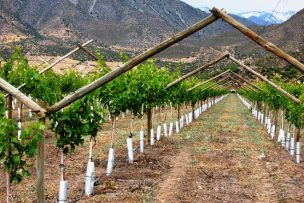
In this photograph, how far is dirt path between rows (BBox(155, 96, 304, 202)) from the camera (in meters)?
14.8

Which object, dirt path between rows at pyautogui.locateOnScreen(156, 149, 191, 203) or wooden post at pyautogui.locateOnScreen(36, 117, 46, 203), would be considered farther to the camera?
dirt path between rows at pyautogui.locateOnScreen(156, 149, 191, 203)

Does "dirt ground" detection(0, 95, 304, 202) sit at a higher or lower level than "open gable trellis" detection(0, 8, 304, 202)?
lower

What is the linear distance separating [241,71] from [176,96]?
7801 centimetres

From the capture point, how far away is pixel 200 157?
21.6m

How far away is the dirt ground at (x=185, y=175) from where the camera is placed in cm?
1452

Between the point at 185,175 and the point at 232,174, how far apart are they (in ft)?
6.42

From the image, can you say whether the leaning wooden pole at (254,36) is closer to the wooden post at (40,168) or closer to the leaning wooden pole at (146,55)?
the leaning wooden pole at (146,55)

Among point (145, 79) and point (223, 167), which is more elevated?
point (145, 79)

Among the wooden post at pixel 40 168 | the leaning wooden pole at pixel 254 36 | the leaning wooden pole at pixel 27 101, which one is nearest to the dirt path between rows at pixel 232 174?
the wooden post at pixel 40 168

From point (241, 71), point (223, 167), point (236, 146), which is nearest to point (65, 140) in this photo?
point (223, 167)

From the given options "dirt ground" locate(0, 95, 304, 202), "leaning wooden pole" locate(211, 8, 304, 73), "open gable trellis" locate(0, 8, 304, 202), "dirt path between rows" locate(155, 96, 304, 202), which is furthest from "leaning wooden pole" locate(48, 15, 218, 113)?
"dirt path between rows" locate(155, 96, 304, 202)

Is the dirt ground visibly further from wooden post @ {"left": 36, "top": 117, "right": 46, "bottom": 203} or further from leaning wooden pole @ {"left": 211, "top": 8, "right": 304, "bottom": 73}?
leaning wooden pole @ {"left": 211, "top": 8, "right": 304, "bottom": 73}

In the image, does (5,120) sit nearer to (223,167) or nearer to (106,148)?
(223,167)

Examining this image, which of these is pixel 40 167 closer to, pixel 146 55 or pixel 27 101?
pixel 27 101
